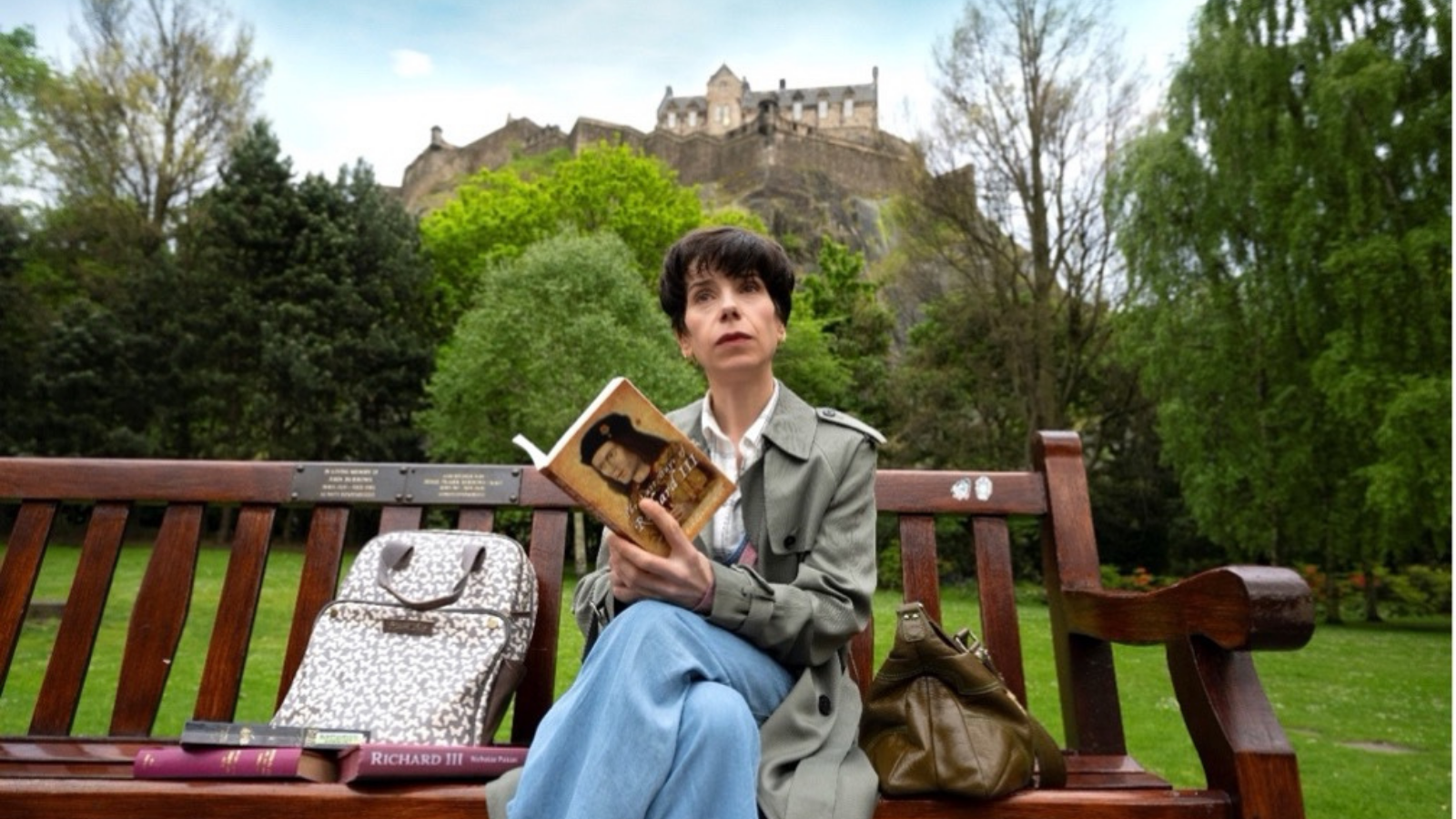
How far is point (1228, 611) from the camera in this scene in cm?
158

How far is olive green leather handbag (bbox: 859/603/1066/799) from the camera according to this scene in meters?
1.62

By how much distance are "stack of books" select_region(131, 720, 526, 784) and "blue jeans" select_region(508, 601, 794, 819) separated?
19 cm

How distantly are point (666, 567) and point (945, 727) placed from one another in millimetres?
552

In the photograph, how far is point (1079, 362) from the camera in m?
22.4

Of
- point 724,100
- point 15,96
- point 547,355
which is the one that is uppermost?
point 724,100

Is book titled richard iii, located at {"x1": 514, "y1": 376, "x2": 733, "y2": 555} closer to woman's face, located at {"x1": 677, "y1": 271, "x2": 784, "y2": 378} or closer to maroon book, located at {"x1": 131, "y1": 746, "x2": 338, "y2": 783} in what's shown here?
woman's face, located at {"x1": 677, "y1": 271, "x2": 784, "y2": 378}

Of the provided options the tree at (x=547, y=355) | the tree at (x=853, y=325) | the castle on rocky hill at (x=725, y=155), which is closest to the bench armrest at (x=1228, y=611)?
the tree at (x=547, y=355)

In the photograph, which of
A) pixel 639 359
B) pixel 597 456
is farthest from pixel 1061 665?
pixel 639 359

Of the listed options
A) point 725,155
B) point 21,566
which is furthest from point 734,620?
point 725,155

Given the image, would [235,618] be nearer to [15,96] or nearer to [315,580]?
[315,580]

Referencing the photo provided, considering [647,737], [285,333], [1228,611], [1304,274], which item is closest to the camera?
[647,737]

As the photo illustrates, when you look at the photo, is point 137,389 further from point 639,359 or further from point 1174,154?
point 1174,154

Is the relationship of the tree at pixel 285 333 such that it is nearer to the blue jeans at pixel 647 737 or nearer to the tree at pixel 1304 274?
the tree at pixel 1304 274

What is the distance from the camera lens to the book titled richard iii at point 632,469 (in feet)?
5.20
